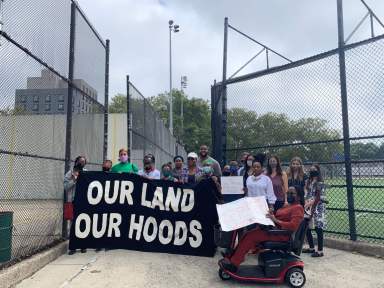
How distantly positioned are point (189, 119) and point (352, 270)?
5535 cm

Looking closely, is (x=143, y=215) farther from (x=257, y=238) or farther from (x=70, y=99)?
(x=70, y=99)

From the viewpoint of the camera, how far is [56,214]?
695cm

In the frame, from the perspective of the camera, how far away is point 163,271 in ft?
18.1

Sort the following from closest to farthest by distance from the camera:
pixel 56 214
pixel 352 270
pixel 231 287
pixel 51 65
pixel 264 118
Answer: pixel 231 287 < pixel 352 270 < pixel 51 65 < pixel 56 214 < pixel 264 118

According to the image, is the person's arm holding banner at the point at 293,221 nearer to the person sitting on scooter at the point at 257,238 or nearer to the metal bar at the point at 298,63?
the person sitting on scooter at the point at 257,238

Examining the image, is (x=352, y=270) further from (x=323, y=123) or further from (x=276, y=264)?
(x=323, y=123)

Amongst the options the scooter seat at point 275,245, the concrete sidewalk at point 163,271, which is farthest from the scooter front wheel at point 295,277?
the scooter seat at point 275,245

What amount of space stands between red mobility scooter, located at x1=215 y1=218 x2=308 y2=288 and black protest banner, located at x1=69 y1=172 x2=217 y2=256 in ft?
4.47

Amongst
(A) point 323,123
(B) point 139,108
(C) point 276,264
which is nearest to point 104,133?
(B) point 139,108

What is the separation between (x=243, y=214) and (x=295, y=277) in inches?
40.5

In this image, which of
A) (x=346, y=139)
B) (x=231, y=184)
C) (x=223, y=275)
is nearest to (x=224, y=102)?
(x=231, y=184)

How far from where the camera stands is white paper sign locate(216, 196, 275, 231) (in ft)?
16.5

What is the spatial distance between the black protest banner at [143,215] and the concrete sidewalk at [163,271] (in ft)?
0.66

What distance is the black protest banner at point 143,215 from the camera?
6.50m
